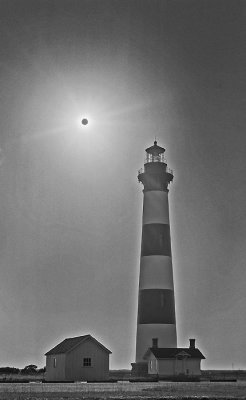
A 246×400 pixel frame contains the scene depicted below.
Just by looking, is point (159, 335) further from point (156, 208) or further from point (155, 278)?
point (156, 208)

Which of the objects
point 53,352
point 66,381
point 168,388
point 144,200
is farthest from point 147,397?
point 144,200

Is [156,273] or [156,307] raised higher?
[156,273]

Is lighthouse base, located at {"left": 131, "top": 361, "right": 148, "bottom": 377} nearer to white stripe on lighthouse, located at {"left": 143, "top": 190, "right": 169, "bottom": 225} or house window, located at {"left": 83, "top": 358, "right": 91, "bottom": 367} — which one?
house window, located at {"left": 83, "top": 358, "right": 91, "bottom": 367}

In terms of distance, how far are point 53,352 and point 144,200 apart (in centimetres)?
1700

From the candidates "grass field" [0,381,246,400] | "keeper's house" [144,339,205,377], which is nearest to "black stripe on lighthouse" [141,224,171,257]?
"keeper's house" [144,339,205,377]

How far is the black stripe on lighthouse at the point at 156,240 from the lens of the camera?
69188 mm

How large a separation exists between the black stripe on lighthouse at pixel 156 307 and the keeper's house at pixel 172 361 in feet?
6.76

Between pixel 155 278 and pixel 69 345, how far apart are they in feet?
34.7

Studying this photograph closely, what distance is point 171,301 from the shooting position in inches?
2689

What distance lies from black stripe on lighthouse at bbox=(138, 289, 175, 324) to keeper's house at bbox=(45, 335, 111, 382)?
688cm

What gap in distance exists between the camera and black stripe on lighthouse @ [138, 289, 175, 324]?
2662 inches

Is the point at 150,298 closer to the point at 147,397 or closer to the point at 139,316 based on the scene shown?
the point at 139,316

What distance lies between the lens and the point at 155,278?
68.3 m

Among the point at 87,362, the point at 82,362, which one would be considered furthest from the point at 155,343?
the point at 82,362
